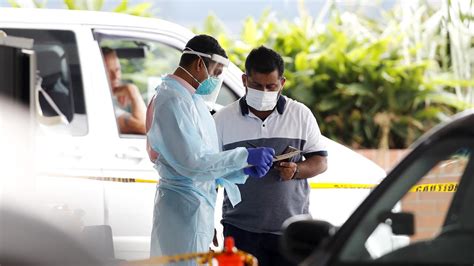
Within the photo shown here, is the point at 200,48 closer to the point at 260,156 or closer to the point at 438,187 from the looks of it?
the point at 260,156

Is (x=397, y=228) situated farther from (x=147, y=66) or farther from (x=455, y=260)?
(x=147, y=66)

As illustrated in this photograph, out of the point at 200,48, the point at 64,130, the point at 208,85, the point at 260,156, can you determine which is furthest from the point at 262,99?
the point at 64,130

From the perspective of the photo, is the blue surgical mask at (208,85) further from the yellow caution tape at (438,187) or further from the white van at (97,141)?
the yellow caution tape at (438,187)

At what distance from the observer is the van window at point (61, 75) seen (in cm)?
827

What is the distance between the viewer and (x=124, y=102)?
9.08m

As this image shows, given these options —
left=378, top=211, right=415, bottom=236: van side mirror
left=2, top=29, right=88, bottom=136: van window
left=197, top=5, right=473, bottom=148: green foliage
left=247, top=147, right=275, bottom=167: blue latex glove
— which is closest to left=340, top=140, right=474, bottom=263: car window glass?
left=378, top=211, right=415, bottom=236: van side mirror

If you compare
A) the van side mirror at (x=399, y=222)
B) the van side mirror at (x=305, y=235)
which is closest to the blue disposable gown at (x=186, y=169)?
the van side mirror at (x=305, y=235)

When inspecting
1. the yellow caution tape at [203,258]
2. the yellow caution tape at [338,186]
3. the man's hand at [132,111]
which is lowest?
the yellow caution tape at [203,258]

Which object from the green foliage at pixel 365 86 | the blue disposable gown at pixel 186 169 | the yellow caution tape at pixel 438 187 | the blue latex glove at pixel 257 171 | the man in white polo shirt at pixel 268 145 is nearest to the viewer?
the yellow caution tape at pixel 438 187

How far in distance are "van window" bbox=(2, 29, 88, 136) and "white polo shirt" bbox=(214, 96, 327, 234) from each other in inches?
63.9

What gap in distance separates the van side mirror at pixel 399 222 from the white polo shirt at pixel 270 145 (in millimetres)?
1831

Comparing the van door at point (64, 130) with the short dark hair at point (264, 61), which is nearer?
the short dark hair at point (264, 61)

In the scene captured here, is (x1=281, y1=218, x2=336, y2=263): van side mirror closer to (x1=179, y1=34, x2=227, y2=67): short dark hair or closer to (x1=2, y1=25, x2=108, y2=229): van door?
(x1=179, y1=34, x2=227, y2=67): short dark hair

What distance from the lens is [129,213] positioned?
8.26 meters
